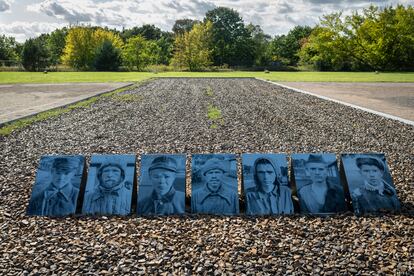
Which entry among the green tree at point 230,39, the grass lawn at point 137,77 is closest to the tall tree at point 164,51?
the green tree at point 230,39

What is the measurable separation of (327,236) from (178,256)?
148 centimetres

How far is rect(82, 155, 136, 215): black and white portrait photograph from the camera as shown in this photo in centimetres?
461

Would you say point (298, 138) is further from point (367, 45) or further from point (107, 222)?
point (367, 45)

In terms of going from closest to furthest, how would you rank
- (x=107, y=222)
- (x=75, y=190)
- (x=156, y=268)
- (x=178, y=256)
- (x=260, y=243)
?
(x=156, y=268)
(x=178, y=256)
(x=260, y=243)
(x=107, y=222)
(x=75, y=190)

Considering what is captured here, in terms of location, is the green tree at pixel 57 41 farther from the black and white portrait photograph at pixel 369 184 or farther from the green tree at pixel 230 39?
the black and white portrait photograph at pixel 369 184

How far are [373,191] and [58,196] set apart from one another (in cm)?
364

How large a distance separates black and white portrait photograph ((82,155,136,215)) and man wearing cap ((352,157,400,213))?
2602 millimetres

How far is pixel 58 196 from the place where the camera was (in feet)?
15.4

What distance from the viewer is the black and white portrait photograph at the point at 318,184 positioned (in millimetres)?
4645

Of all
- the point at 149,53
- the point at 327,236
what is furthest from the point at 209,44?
the point at 327,236

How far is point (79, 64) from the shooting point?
71688mm

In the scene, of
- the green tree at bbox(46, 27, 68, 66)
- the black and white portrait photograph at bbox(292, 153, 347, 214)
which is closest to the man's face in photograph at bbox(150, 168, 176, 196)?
the black and white portrait photograph at bbox(292, 153, 347, 214)

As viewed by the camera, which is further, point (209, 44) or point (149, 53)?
point (209, 44)

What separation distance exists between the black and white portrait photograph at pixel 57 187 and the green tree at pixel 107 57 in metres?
59.2
